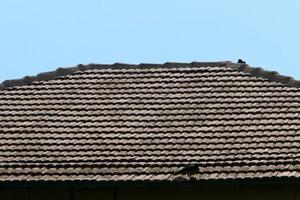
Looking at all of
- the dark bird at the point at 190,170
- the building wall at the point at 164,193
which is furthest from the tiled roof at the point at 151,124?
the building wall at the point at 164,193

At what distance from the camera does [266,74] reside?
61.5 feet

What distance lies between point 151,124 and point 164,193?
2.12 meters

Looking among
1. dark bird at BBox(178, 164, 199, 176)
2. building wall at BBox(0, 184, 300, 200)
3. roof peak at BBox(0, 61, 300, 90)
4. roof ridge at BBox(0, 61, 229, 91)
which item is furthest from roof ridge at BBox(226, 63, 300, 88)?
dark bird at BBox(178, 164, 199, 176)

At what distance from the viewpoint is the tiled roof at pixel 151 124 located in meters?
14.9

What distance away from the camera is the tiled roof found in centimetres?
1489

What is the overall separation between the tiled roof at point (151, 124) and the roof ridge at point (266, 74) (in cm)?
2

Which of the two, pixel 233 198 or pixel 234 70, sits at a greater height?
pixel 234 70

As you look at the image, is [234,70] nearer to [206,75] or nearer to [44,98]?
[206,75]

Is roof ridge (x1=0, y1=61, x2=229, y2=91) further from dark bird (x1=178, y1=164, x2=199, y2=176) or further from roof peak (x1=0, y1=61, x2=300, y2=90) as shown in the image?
dark bird (x1=178, y1=164, x2=199, y2=176)

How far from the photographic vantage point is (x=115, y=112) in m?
17.5

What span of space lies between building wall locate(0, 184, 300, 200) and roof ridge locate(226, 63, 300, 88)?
152 inches

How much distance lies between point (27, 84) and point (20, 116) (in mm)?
1828

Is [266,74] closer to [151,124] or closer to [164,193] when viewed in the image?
[151,124]

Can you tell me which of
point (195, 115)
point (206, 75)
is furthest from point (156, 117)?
point (206, 75)
